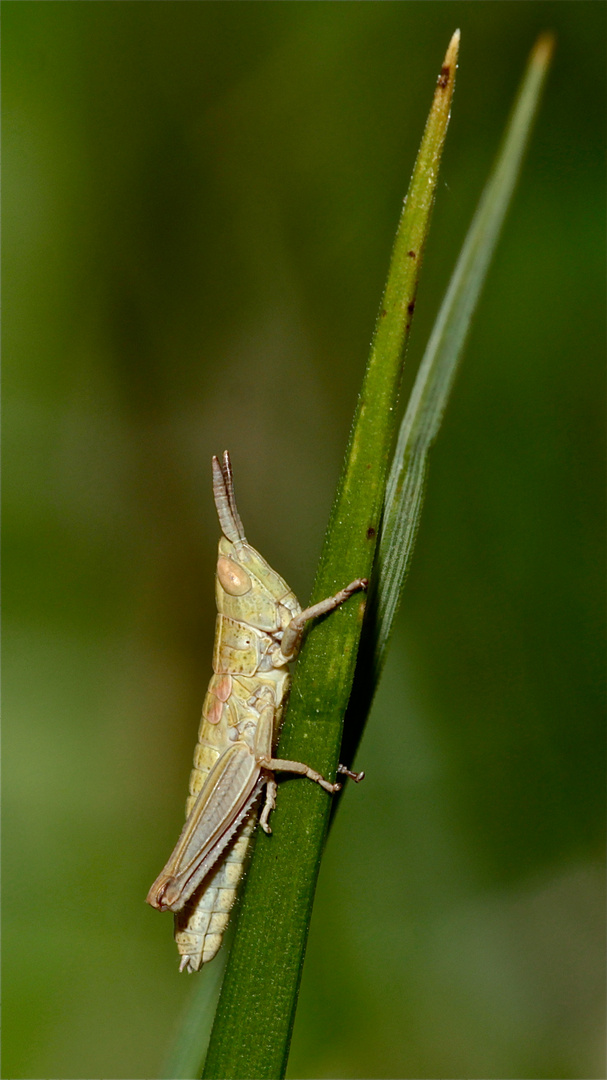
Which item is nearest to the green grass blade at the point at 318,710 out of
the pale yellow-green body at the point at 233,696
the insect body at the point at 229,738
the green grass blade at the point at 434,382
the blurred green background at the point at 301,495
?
the green grass blade at the point at 434,382

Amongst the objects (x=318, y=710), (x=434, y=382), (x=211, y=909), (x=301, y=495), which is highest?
(x=301, y=495)

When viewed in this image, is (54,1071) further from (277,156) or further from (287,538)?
(277,156)

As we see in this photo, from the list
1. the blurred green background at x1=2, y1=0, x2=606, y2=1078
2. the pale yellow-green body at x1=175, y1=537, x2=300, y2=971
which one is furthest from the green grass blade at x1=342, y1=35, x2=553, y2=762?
the blurred green background at x1=2, y1=0, x2=606, y2=1078

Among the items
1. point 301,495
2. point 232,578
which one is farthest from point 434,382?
point 301,495

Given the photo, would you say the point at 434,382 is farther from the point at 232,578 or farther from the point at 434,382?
the point at 232,578

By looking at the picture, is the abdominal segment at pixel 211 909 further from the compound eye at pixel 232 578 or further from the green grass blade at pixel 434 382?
the green grass blade at pixel 434 382

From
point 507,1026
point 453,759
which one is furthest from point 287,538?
point 507,1026

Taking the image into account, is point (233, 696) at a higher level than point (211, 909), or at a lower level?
higher

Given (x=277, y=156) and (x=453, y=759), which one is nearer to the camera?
(x=453, y=759)
